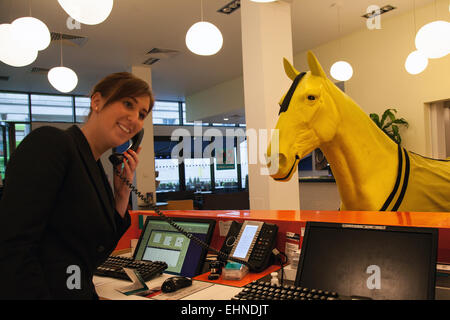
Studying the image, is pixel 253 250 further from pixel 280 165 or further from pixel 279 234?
pixel 280 165

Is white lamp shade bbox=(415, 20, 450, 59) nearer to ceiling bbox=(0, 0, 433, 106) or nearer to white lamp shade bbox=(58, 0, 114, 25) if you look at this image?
ceiling bbox=(0, 0, 433, 106)

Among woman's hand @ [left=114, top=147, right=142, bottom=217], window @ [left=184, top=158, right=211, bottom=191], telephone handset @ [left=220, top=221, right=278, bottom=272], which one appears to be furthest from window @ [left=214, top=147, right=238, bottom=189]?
woman's hand @ [left=114, top=147, right=142, bottom=217]

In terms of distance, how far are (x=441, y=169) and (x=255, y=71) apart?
2170 millimetres

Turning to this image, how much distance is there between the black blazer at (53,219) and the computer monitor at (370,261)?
2.34ft

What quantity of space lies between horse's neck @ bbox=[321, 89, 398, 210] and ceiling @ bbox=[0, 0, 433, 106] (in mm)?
3479

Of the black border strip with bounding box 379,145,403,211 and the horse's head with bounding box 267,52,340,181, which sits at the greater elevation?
the horse's head with bounding box 267,52,340,181

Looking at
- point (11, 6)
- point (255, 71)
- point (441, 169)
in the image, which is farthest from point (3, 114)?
point (441, 169)

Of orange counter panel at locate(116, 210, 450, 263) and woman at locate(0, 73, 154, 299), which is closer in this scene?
woman at locate(0, 73, 154, 299)

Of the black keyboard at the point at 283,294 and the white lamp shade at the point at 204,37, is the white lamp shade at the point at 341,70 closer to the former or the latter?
the white lamp shade at the point at 204,37

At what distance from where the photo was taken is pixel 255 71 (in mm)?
3652

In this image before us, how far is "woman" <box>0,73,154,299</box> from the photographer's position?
92 cm

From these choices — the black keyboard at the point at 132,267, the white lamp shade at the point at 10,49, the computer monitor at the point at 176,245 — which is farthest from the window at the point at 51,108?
the black keyboard at the point at 132,267

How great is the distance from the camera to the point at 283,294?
109 centimetres
